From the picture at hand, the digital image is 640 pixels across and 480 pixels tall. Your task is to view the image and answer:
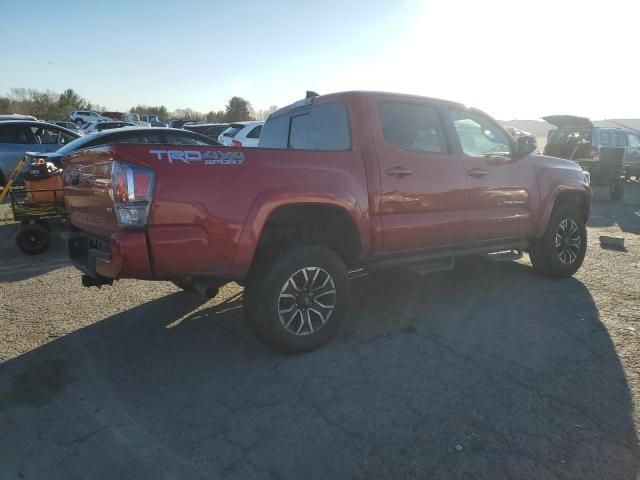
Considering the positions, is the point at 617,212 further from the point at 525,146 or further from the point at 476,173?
the point at 476,173

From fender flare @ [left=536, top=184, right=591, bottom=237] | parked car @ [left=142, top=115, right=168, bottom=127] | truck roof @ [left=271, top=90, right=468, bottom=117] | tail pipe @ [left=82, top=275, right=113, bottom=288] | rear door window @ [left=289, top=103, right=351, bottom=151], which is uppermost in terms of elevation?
parked car @ [left=142, top=115, right=168, bottom=127]

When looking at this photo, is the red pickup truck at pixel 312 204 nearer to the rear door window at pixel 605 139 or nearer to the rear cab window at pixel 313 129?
the rear cab window at pixel 313 129

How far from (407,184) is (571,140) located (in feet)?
45.4

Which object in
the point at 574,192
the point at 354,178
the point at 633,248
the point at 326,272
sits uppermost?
the point at 354,178

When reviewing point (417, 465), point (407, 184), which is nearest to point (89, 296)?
point (407, 184)

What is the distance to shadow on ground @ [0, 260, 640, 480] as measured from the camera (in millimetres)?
2381

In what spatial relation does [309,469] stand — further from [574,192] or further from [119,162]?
[574,192]

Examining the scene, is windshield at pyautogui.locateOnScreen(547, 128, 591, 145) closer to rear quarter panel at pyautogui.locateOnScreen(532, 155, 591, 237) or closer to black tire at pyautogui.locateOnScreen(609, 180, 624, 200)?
black tire at pyautogui.locateOnScreen(609, 180, 624, 200)

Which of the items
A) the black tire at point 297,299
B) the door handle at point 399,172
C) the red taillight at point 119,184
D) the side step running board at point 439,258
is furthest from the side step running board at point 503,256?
the red taillight at point 119,184

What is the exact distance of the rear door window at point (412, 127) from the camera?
4.05m

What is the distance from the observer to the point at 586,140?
14844 millimetres

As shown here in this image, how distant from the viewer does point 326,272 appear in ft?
11.9

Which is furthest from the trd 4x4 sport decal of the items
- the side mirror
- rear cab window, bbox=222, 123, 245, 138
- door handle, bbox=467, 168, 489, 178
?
rear cab window, bbox=222, 123, 245, 138

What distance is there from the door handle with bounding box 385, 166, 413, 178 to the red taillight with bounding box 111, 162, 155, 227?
1952 millimetres
